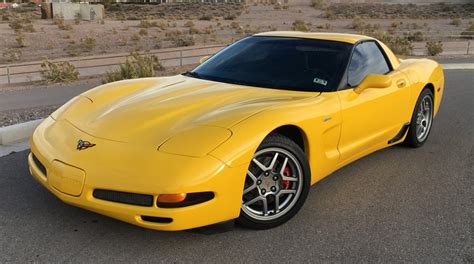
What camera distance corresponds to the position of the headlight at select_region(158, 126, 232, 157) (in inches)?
125

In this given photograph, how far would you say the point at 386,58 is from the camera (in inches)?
213

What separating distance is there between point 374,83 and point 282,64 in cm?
86

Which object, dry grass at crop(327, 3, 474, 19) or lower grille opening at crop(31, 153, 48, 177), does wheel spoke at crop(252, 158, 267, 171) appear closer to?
lower grille opening at crop(31, 153, 48, 177)

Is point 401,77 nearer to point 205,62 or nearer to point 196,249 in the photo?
point 205,62

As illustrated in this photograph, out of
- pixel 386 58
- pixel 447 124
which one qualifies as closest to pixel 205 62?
pixel 386 58

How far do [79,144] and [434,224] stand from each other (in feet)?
8.88

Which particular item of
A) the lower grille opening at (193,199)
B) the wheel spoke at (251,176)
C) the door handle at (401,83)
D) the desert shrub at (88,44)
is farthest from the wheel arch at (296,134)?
the desert shrub at (88,44)

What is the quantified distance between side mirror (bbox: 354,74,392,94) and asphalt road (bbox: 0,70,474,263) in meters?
0.92

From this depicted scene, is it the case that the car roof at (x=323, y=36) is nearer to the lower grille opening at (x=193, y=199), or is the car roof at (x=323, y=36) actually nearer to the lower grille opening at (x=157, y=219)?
the lower grille opening at (x=193, y=199)

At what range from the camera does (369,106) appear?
4.54m

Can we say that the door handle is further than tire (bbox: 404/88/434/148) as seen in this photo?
No

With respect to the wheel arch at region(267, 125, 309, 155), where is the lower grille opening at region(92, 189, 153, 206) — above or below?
below

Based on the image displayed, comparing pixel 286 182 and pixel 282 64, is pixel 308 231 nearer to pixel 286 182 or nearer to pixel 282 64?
pixel 286 182

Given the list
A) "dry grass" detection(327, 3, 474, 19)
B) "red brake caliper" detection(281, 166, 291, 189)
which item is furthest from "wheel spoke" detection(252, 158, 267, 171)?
"dry grass" detection(327, 3, 474, 19)
